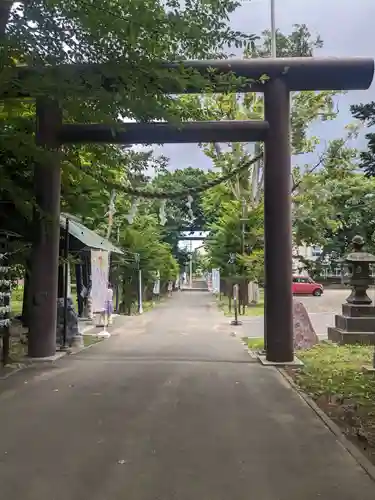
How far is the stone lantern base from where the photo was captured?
15.5 m

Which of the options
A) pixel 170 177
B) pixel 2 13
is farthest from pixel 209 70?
pixel 170 177

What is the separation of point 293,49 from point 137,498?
27.5 m

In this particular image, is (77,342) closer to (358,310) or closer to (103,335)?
(103,335)

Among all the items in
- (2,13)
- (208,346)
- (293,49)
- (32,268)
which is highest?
(293,49)

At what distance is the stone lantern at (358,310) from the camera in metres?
15.5

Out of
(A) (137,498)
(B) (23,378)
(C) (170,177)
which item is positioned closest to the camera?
(A) (137,498)

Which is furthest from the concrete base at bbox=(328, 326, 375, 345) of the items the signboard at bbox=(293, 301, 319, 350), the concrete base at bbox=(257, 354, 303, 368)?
the concrete base at bbox=(257, 354, 303, 368)

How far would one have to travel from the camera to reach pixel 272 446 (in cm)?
590

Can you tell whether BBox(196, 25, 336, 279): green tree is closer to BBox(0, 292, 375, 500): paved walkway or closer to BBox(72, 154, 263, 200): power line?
BBox(72, 154, 263, 200): power line

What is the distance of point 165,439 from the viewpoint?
612cm

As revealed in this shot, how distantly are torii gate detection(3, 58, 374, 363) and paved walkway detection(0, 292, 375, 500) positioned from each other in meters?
1.27

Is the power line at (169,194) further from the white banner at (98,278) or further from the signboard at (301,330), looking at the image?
the white banner at (98,278)

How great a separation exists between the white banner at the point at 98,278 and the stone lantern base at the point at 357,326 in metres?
7.43

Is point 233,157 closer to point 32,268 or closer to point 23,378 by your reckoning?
point 32,268
